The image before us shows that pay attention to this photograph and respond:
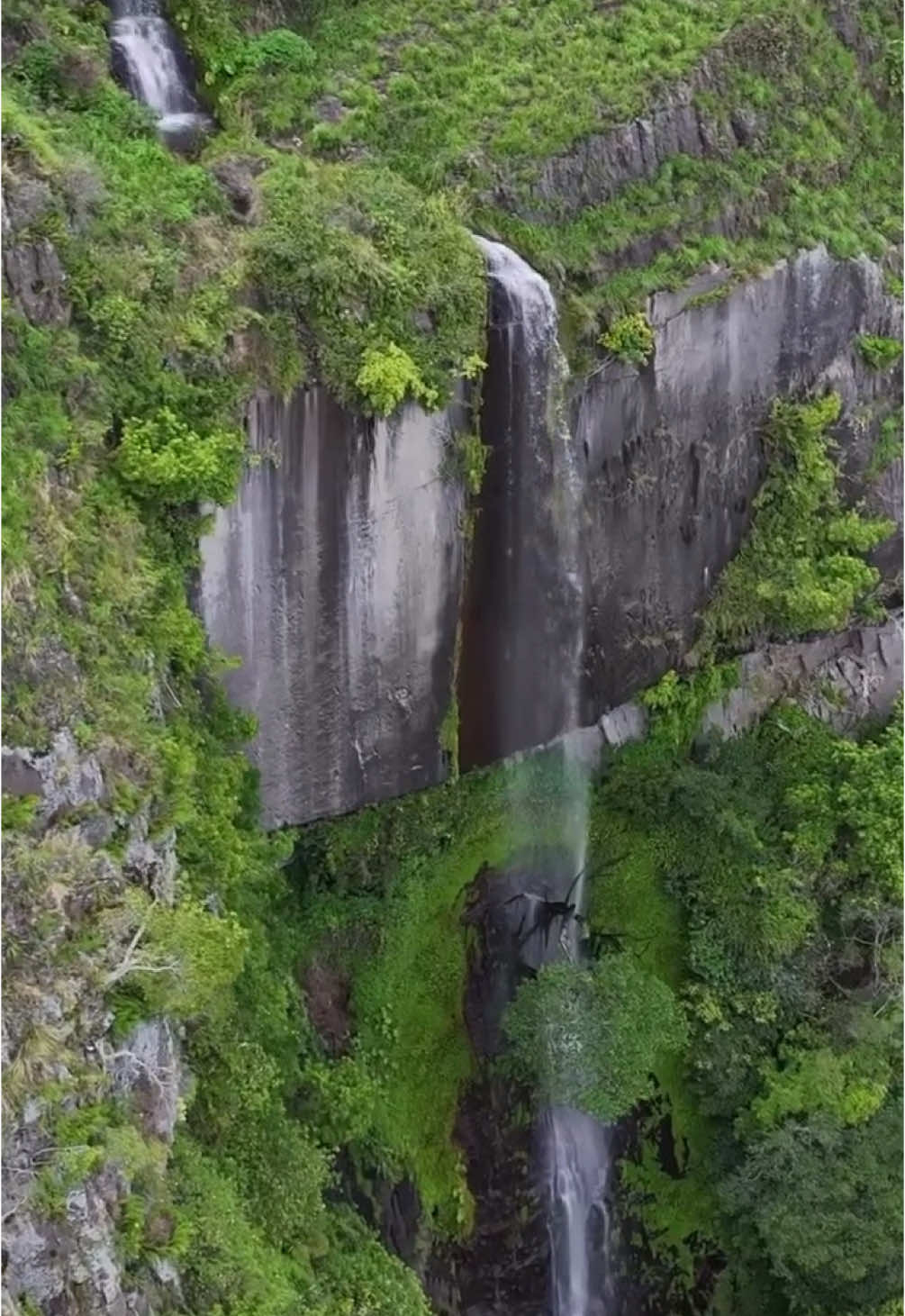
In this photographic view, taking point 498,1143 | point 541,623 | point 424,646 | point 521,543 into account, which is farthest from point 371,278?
point 498,1143

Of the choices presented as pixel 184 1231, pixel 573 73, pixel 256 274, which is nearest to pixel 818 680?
pixel 573 73

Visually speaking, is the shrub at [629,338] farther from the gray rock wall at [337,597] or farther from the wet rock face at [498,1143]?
the wet rock face at [498,1143]

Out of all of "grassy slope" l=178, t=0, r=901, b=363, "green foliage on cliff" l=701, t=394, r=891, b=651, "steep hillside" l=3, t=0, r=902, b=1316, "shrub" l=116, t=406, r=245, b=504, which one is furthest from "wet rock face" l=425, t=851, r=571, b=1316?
"grassy slope" l=178, t=0, r=901, b=363

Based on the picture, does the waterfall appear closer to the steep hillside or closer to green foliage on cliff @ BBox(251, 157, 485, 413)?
the steep hillside

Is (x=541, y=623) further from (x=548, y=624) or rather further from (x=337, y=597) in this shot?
(x=337, y=597)

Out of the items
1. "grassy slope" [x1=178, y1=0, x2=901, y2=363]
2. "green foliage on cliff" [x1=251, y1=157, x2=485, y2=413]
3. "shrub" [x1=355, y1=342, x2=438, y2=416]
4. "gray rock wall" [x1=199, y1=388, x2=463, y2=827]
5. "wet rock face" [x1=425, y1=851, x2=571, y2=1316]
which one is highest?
"grassy slope" [x1=178, y1=0, x2=901, y2=363]

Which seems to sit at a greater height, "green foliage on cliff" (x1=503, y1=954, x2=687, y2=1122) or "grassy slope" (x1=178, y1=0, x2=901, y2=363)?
"grassy slope" (x1=178, y1=0, x2=901, y2=363)
